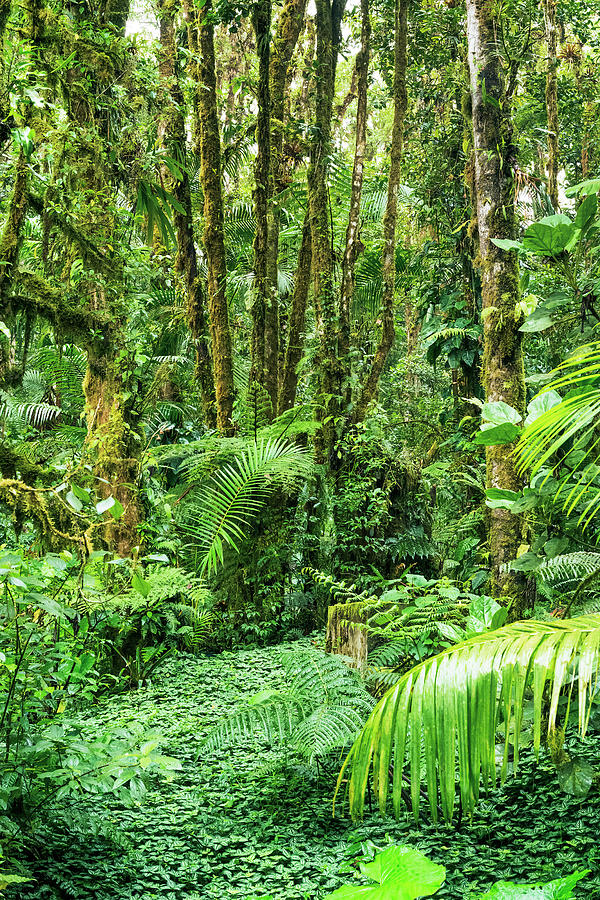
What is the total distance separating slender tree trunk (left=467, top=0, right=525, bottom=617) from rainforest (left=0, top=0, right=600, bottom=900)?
19mm

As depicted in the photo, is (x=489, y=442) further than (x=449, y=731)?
Yes

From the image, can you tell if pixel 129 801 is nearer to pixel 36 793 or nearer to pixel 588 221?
pixel 36 793

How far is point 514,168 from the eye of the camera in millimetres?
3951

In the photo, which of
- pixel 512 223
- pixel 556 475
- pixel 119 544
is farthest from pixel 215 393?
pixel 556 475

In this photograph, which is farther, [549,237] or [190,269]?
[190,269]

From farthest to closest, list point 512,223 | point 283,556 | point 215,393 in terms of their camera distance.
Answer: point 215,393
point 283,556
point 512,223

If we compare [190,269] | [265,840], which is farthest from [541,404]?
[190,269]

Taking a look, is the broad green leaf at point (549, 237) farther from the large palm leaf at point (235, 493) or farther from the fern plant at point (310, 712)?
the large palm leaf at point (235, 493)

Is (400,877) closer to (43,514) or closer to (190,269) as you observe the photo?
(43,514)

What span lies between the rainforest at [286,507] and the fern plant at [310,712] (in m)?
0.01

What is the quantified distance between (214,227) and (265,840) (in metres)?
5.22

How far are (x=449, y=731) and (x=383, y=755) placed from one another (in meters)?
0.17

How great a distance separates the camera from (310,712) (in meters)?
3.03

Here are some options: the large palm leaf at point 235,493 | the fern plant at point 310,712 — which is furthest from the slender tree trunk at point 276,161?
the fern plant at point 310,712
